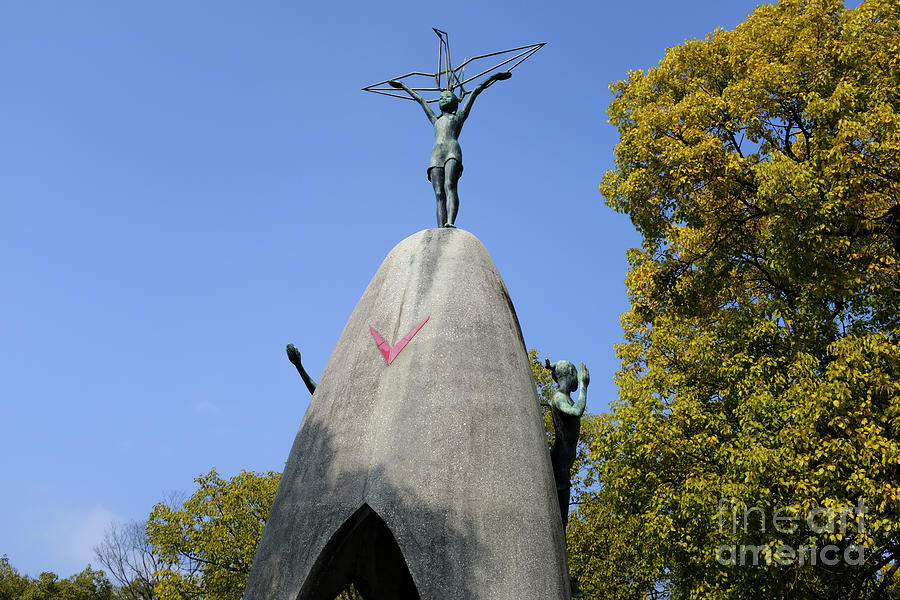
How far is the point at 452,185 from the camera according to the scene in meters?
8.74

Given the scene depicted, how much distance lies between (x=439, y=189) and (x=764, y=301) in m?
7.34

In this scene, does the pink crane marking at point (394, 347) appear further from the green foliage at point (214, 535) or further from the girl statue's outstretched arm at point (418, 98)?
the green foliage at point (214, 535)

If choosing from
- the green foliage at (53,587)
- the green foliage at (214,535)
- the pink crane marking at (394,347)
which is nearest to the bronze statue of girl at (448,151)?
the pink crane marking at (394,347)

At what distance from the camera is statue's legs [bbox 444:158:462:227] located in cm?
862

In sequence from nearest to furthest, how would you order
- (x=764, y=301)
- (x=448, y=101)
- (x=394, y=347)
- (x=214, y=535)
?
(x=394, y=347) < (x=448, y=101) < (x=764, y=301) < (x=214, y=535)

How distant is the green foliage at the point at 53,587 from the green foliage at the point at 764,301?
2860 cm

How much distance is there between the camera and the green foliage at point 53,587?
3475cm

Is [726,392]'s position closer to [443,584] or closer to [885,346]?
[885,346]

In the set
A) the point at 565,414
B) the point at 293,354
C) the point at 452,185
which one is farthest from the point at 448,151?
the point at 565,414

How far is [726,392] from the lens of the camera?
12.9 metres

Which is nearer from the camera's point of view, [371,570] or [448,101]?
[371,570]

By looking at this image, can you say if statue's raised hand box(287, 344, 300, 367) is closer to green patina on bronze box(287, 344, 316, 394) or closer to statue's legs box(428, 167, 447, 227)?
green patina on bronze box(287, 344, 316, 394)

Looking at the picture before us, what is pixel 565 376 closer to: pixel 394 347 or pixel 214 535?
pixel 394 347

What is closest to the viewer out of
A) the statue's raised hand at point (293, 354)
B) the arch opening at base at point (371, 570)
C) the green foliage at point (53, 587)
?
the arch opening at base at point (371, 570)
